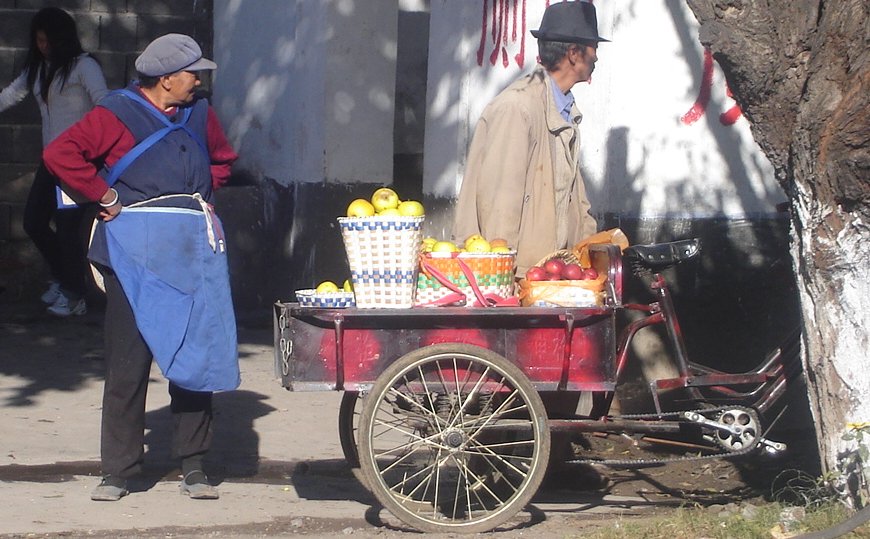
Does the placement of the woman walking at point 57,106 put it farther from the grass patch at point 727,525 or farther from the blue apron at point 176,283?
the grass patch at point 727,525

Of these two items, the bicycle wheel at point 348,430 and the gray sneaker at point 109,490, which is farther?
the bicycle wheel at point 348,430

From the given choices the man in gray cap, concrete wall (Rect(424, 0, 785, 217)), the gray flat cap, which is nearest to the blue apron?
the man in gray cap

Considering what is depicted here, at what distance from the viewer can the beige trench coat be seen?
523cm

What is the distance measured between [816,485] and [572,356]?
1055mm

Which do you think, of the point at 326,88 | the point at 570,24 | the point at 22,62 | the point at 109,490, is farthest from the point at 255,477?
the point at 22,62

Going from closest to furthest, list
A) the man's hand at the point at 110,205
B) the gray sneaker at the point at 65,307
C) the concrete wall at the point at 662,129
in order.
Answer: the man's hand at the point at 110,205 → the concrete wall at the point at 662,129 → the gray sneaker at the point at 65,307

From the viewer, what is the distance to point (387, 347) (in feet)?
16.1

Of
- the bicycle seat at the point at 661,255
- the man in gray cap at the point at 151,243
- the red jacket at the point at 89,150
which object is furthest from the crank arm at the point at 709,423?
the red jacket at the point at 89,150

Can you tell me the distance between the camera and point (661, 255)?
5.34m

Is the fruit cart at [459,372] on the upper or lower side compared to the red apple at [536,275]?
lower

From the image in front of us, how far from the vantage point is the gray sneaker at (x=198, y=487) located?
5434 mm

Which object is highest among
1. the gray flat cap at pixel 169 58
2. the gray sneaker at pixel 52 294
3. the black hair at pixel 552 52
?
the black hair at pixel 552 52

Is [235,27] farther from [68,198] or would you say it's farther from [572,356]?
[572,356]

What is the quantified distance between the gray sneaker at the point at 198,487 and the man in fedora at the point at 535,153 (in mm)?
1452
